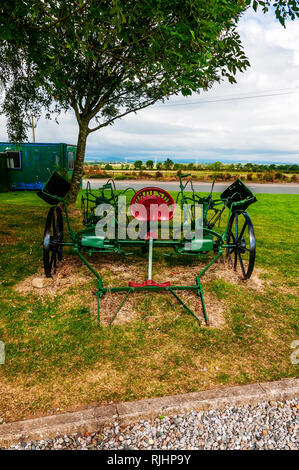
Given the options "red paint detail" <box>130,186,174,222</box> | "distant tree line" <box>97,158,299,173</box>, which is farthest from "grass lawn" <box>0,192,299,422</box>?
"distant tree line" <box>97,158,299,173</box>

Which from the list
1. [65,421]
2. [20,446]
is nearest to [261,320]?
[65,421]

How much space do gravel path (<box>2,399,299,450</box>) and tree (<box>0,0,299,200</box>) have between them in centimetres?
362

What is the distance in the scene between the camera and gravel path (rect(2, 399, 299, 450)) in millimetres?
2156

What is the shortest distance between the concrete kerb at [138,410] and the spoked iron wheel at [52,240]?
2313mm

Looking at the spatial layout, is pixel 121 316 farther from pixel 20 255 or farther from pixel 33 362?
pixel 20 255

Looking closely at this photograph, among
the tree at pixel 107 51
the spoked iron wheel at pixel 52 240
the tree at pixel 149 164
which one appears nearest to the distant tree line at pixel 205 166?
the tree at pixel 149 164

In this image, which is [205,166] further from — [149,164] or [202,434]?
[202,434]

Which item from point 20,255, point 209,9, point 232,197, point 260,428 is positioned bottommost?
point 260,428

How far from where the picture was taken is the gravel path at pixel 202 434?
84.9 inches

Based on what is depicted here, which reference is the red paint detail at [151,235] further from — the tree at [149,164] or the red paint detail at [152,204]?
the tree at [149,164]

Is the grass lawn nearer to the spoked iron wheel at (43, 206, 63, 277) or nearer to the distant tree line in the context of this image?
the spoked iron wheel at (43, 206, 63, 277)

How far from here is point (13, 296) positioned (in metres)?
4.25

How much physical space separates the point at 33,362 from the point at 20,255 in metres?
3.25

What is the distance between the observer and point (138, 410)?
2.39m
